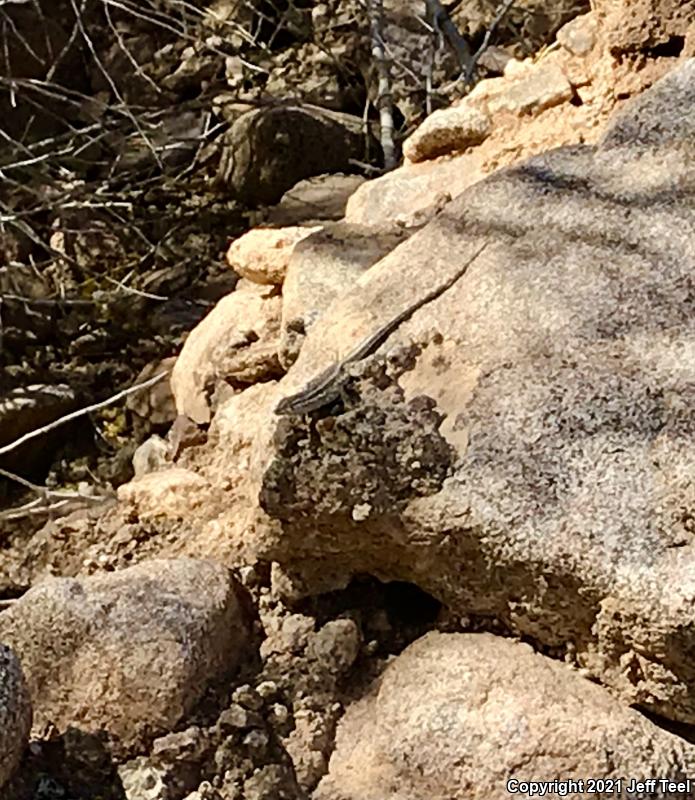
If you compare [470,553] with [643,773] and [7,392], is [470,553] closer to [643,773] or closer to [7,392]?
[643,773]

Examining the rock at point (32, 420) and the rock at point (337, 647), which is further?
the rock at point (32, 420)

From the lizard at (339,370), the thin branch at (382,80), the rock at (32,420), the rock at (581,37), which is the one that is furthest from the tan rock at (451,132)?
the rock at (32,420)

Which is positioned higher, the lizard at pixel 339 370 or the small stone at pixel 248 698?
the lizard at pixel 339 370

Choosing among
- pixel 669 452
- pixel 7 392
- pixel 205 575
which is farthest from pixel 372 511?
pixel 7 392

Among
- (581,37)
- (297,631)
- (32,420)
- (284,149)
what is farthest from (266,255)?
(284,149)

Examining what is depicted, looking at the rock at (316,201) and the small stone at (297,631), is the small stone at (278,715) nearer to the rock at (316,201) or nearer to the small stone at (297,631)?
the small stone at (297,631)

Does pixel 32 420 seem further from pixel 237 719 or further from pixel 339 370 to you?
pixel 237 719
